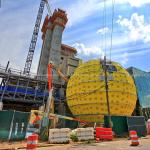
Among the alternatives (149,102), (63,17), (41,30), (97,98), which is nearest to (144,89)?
(149,102)

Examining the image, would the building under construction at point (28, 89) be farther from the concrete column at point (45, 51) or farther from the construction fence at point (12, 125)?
the construction fence at point (12, 125)

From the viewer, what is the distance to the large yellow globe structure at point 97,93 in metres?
23.9

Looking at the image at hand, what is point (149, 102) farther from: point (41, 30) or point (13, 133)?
point (41, 30)

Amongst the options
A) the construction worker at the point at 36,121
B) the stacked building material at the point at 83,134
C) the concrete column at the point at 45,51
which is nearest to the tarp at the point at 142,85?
the concrete column at the point at 45,51

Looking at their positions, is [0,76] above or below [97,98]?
above

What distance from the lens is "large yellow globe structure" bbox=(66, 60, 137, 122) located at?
23.9 m

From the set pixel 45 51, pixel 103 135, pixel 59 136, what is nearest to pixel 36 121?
pixel 59 136

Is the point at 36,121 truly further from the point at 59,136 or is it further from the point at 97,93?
the point at 97,93

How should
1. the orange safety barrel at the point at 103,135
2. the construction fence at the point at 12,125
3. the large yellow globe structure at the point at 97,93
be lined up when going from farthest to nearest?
the large yellow globe structure at the point at 97,93, the orange safety barrel at the point at 103,135, the construction fence at the point at 12,125

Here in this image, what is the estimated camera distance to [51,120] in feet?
66.1

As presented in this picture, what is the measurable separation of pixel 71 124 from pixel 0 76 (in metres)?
18.2

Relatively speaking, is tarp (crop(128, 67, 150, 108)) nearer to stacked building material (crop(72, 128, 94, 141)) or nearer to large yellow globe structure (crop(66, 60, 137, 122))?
large yellow globe structure (crop(66, 60, 137, 122))

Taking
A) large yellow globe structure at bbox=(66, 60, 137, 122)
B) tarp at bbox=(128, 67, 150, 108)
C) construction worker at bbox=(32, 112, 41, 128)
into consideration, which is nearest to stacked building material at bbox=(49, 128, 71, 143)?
construction worker at bbox=(32, 112, 41, 128)

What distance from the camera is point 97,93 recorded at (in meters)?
24.2
